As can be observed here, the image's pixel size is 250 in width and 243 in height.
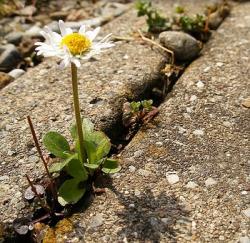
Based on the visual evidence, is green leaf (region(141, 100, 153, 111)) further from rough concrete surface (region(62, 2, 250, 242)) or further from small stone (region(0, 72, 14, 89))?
small stone (region(0, 72, 14, 89))

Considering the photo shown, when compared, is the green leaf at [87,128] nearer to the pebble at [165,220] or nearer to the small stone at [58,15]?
the pebble at [165,220]

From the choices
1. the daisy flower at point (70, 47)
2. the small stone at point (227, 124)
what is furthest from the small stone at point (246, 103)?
the daisy flower at point (70, 47)

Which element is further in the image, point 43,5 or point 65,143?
point 43,5

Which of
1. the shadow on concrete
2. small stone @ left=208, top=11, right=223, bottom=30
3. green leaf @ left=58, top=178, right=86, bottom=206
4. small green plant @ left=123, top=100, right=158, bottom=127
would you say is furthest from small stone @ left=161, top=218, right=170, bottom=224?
small stone @ left=208, top=11, right=223, bottom=30

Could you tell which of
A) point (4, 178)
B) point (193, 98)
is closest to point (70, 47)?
point (4, 178)

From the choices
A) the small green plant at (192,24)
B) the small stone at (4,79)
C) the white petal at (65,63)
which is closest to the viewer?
the white petal at (65,63)

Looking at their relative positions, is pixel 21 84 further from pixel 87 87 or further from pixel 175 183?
pixel 175 183

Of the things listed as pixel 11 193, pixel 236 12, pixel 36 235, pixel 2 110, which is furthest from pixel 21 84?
pixel 236 12
